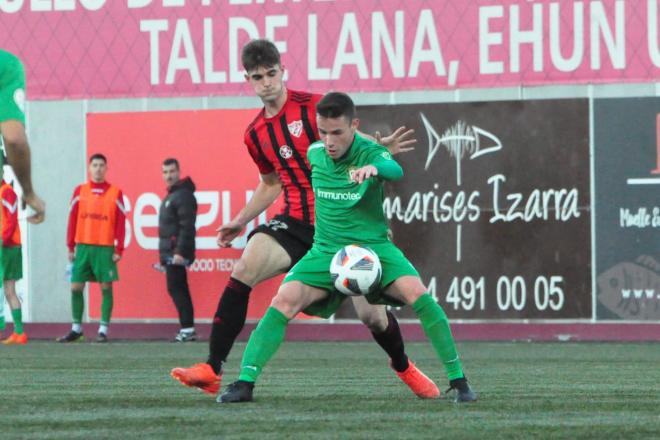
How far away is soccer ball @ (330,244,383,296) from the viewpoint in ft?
22.0

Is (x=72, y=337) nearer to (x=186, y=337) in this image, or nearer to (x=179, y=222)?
(x=186, y=337)

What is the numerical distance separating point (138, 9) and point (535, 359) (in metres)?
7.07

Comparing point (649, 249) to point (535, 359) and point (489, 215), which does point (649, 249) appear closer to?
point (489, 215)

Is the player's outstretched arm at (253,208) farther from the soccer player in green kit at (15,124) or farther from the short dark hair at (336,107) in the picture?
the soccer player in green kit at (15,124)

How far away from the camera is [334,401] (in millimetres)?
7043

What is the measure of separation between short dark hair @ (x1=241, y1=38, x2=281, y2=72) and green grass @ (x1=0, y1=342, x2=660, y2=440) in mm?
1782

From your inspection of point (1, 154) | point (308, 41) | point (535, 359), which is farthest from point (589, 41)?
point (1, 154)

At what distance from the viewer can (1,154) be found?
5.91 metres

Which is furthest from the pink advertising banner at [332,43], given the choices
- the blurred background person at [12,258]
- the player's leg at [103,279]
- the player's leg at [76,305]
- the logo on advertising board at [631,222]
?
the player's leg at [76,305]

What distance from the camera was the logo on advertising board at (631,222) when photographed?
15.1 metres

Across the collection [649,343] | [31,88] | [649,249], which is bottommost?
[649,343]

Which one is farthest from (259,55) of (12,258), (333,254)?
(12,258)

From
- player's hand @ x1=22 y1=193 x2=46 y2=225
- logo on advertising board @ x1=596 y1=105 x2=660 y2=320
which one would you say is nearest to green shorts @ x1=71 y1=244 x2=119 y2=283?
logo on advertising board @ x1=596 y1=105 x2=660 y2=320

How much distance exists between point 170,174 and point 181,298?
1.39 metres
